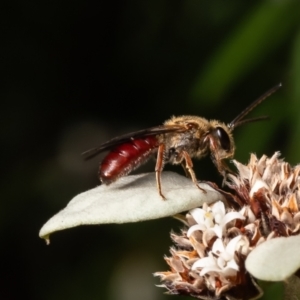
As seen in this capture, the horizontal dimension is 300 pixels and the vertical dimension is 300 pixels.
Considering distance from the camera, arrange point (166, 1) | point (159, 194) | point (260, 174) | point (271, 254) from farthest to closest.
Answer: point (166, 1) → point (260, 174) → point (159, 194) → point (271, 254)

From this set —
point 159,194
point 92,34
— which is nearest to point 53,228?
point 159,194

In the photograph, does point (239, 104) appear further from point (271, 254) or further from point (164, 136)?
point (271, 254)

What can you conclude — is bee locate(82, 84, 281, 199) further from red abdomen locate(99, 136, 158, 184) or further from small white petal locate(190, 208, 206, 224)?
small white petal locate(190, 208, 206, 224)

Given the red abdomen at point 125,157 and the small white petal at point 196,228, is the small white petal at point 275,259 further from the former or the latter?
the red abdomen at point 125,157

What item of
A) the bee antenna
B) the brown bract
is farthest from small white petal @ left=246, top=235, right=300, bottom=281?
the bee antenna

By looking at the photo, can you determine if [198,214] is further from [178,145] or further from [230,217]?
[178,145]

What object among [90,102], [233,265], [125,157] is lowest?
[233,265]

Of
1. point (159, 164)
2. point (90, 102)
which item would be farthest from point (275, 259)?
point (90, 102)

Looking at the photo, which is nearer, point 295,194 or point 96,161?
point 295,194
